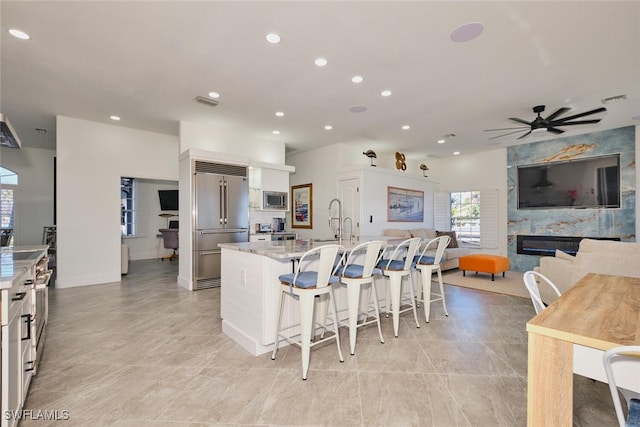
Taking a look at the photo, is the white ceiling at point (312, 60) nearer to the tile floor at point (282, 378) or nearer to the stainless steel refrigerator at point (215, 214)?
the stainless steel refrigerator at point (215, 214)

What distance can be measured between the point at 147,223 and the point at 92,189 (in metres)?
3.67

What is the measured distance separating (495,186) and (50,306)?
30.5ft

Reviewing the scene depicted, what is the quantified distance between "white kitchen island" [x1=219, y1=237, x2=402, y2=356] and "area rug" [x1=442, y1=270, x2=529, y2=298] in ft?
11.7

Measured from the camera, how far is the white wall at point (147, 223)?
875 centimetres

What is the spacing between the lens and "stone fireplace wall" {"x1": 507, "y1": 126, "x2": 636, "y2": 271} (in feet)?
19.4

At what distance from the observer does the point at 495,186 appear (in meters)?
7.66

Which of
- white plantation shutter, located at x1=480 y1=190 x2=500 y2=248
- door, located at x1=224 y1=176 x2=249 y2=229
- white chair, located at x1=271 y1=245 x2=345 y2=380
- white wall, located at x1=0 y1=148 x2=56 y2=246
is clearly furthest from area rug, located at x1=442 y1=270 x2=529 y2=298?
white wall, located at x1=0 y1=148 x2=56 y2=246

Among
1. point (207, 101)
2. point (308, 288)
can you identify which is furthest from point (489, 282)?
point (207, 101)

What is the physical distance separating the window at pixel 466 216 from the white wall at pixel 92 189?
25.8 ft

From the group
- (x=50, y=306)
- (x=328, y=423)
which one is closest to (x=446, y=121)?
(x=328, y=423)

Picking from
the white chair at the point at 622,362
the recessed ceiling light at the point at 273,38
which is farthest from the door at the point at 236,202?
the white chair at the point at 622,362

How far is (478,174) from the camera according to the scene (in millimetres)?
7973

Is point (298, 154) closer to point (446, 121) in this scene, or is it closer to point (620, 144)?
point (446, 121)

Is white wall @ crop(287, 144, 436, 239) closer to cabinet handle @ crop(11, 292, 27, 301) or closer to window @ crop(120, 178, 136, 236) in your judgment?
window @ crop(120, 178, 136, 236)
